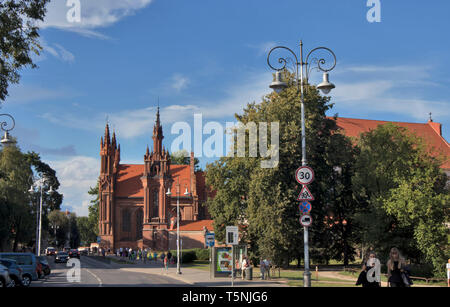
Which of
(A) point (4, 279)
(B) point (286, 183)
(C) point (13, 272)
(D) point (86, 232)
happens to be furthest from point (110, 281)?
(D) point (86, 232)

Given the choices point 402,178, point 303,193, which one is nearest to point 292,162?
point 402,178

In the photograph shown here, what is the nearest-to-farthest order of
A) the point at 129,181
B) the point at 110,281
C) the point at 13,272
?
the point at 13,272 < the point at 110,281 < the point at 129,181

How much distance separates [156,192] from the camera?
89.8m

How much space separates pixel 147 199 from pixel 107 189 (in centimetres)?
949

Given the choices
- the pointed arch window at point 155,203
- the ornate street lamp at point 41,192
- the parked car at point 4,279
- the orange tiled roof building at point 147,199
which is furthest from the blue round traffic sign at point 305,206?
the pointed arch window at point 155,203

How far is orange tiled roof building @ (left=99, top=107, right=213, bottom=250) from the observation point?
86812 mm

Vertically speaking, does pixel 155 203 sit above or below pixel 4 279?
above

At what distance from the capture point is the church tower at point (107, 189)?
90.2 meters

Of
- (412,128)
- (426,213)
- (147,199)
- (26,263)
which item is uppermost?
(412,128)

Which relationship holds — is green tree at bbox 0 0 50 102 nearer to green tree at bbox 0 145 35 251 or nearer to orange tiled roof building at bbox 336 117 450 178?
green tree at bbox 0 145 35 251

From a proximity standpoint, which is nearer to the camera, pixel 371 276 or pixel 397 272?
pixel 397 272

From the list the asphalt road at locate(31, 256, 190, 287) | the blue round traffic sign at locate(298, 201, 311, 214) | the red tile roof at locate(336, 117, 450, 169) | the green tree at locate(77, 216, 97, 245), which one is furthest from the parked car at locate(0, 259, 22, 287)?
Result: the green tree at locate(77, 216, 97, 245)

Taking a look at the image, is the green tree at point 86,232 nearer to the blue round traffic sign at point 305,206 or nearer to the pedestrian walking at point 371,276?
the blue round traffic sign at point 305,206

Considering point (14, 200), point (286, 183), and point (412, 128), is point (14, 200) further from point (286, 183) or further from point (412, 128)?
point (412, 128)
